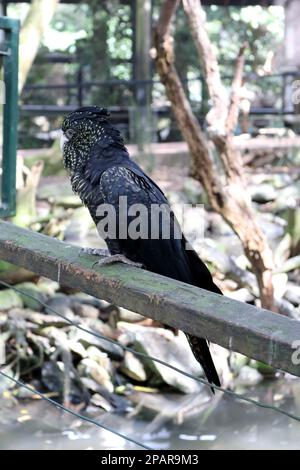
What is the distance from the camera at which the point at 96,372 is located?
15.3 ft

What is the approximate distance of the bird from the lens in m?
2.35

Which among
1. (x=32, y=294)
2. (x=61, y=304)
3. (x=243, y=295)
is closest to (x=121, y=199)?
(x=32, y=294)

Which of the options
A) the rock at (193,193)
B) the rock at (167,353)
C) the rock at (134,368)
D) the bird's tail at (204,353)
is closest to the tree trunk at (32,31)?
the rock at (167,353)

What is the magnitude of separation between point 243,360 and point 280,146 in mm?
4921

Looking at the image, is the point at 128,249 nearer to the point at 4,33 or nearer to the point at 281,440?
the point at 4,33

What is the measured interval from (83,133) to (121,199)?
13.2 inches

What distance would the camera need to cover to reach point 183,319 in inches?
62.5

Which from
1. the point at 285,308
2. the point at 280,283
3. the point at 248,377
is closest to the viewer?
the point at 248,377

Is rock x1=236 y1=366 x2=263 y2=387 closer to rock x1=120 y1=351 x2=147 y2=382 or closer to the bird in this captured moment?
rock x1=120 y1=351 x2=147 y2=382

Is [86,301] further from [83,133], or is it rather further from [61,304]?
[83,133]

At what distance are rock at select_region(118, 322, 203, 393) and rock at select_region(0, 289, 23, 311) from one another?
685 millimetres

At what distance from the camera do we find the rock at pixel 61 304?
16.7ft

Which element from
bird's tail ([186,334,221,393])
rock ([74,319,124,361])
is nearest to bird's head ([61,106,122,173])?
bird's tail ([186,334,221,393])

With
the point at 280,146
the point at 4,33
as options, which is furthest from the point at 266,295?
the point at 280,146
